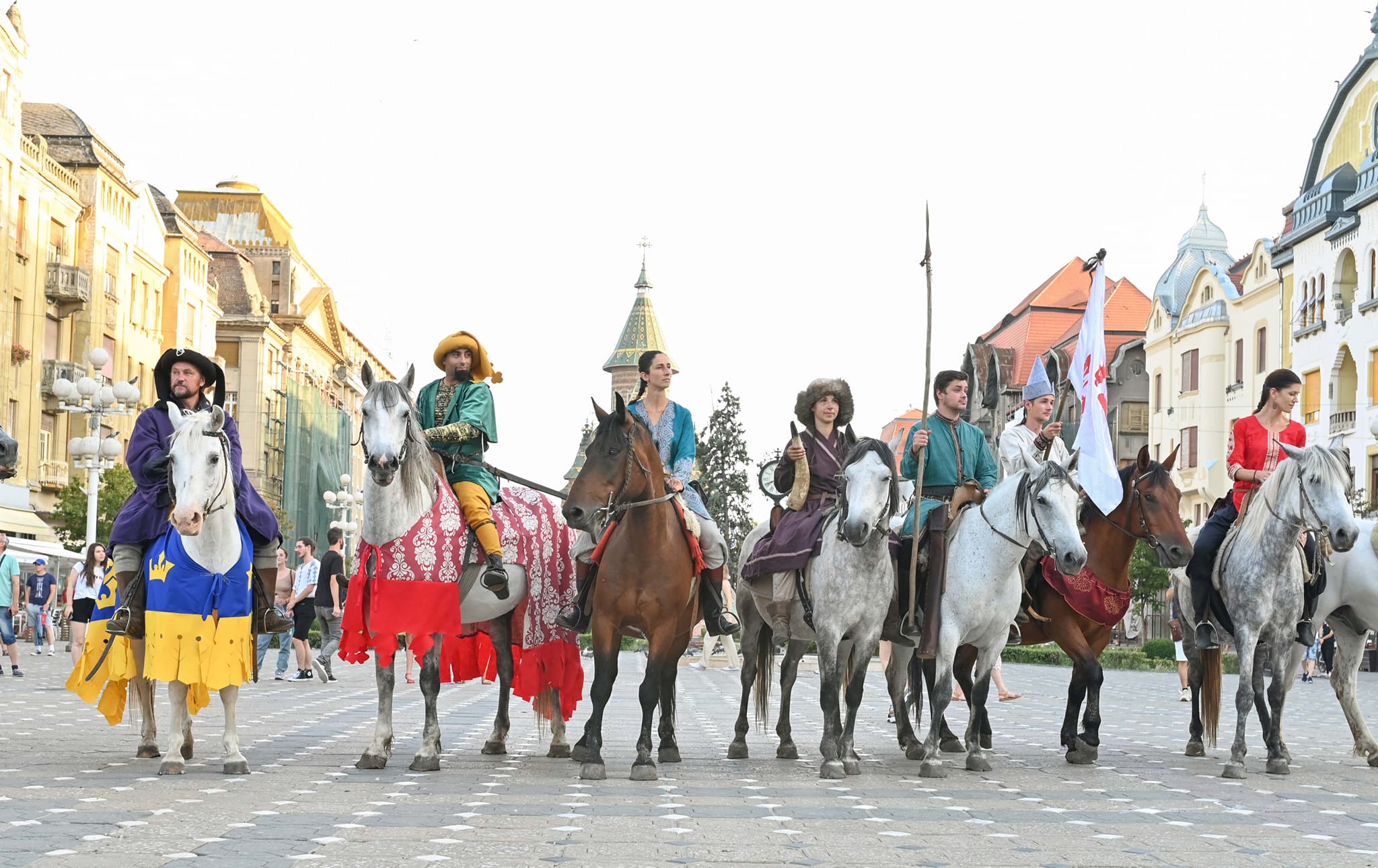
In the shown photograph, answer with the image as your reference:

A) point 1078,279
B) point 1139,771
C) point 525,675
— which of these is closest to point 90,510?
point 525,675

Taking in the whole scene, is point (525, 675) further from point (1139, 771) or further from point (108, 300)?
point (108, 300)

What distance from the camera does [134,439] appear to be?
35.3 feet

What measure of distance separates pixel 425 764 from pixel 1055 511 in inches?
173

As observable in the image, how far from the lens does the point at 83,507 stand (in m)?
52.2

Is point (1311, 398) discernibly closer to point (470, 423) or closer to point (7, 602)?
point (7, 602)


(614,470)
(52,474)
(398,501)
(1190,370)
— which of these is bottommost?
(398,501)

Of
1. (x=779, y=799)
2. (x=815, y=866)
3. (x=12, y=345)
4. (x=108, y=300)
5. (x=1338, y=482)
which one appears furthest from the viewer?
(x=108, y=300)

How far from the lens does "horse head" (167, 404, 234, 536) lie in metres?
9.98

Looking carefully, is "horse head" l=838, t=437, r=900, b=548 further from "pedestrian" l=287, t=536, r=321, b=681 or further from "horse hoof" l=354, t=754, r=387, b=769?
"pedestrian" l=287, t=536, r=321, b=681

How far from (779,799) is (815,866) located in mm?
2625

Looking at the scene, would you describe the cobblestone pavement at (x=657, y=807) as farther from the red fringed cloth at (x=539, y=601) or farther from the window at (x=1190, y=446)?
the window at (x=1190, y=446)

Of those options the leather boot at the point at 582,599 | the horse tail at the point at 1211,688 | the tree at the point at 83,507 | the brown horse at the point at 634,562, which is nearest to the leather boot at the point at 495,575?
the leather boot at the point at 582,599

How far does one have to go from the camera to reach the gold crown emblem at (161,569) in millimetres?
10367

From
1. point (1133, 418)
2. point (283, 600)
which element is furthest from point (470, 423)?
point (1133, 418)
